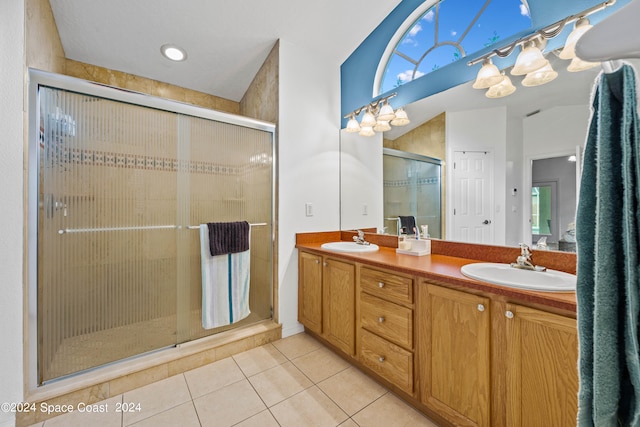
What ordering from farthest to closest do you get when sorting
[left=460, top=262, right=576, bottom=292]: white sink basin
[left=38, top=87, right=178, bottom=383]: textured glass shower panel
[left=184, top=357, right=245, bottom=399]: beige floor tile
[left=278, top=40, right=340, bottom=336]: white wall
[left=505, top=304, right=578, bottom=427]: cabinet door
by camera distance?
[left=278, top=40, right=340, bottom=336]: white wall, [left=184, top=357, right=245, bottom=399]: beige floor tile, [left=38, top=87, right=178, bottom=383]: textured glass shower panel, [left=460, top=262, right=576, bottom=292]: white sink basin, [left=505, top=304, right=578, bottom=427]: cabinet door

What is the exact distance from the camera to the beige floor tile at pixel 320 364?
1789mm

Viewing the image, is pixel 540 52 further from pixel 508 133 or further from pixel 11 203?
pixel 11 203

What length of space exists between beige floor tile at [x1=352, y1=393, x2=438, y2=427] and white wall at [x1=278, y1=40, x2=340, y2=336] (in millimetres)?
1016

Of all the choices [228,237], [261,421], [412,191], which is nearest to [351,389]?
[261,421]

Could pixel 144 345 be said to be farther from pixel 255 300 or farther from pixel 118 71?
pixel 118 71

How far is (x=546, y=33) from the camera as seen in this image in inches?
53.9

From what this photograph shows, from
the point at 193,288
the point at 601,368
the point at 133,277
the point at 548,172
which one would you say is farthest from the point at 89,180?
the point at 548,172

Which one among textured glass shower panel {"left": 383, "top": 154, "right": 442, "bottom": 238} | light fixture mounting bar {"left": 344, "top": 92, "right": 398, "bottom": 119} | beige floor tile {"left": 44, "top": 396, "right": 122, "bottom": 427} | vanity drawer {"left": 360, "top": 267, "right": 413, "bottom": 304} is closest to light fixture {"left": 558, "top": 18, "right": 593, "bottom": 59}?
textured glass shower panel {"left": 383, "top": 154, "right": 442, "bottom": 238}

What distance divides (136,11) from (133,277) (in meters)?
1.89

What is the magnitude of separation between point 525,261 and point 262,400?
1.66m

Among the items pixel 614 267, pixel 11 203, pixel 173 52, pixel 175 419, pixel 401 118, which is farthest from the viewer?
pixel 173 52

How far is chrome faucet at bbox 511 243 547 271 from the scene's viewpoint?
132cm

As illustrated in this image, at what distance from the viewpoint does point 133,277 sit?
1749 millimetres

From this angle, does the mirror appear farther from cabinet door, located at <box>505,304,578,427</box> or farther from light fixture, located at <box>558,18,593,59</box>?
cabinet door, located at <box>505,304,578,427</box>
